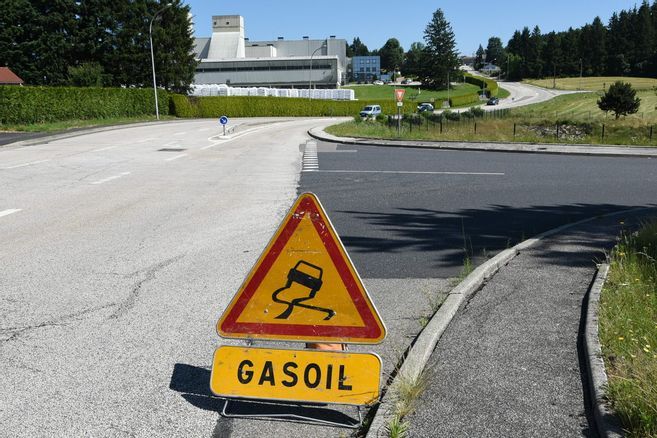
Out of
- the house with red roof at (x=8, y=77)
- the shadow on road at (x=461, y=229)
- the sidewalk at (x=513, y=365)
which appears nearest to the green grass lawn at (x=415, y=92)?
the house with red roof at (x=8, y=77)

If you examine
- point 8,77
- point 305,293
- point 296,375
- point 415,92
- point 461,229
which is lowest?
point 461,229

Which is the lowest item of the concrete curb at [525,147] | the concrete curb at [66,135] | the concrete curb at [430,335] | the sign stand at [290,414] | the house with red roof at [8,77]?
the concrete curb at [525,147]

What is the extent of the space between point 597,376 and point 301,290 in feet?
5.93

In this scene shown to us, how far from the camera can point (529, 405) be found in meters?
3.58

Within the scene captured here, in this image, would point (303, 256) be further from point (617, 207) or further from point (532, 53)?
point (532, 53)

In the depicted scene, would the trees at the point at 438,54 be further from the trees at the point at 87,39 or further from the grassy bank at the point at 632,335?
the grassy bank at the point at 632,335

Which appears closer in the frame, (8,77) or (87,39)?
(8,77)

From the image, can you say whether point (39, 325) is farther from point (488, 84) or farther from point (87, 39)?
point (488, 84)

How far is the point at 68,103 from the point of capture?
39.7 meters

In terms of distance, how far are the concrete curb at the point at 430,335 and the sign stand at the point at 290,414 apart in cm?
20

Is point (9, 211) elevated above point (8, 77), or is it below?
below

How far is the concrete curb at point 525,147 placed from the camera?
25.5 metres

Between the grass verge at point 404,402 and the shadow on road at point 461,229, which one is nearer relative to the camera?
the grass verge at point 404,402

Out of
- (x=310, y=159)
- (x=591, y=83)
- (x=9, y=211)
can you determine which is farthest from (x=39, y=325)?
(x=591, y=83)
